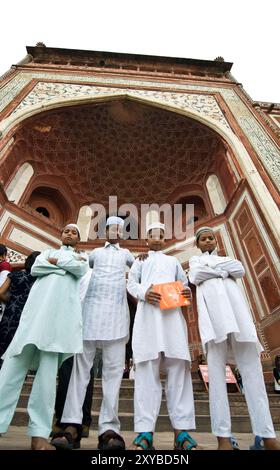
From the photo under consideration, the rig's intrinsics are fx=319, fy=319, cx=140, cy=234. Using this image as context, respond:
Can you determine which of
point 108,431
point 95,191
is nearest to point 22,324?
point 108,431

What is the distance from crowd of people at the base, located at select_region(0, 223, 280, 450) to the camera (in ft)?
5.39

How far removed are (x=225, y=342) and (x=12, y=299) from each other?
156 centimetres

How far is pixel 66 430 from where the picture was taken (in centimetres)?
166

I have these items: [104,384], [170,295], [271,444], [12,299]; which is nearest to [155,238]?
[170,295]

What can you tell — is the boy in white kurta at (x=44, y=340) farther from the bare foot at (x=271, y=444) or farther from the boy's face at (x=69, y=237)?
the bare foot at (x=271, y=444)

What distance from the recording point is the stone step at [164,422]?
Result: 8.36 ft

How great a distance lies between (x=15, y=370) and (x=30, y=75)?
376 inches

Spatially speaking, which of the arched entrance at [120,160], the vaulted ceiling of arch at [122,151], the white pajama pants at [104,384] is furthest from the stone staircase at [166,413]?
the vaulted ceiling of arch at [122,151]

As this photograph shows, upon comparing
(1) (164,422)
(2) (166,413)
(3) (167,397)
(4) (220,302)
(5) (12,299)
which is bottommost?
(3) (167,397)

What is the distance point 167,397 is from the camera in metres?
1.82

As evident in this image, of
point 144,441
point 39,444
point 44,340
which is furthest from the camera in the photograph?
point 44,340

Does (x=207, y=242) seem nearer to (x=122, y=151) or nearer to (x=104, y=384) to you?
(x=104, y=384)
